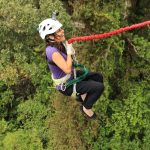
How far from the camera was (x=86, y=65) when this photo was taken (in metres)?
7.75

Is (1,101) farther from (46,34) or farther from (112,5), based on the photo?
(46,34)

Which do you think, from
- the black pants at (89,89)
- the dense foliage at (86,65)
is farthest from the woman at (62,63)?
the dense foliage at (86,65)

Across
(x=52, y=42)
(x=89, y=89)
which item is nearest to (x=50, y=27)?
(x=52, y=42)

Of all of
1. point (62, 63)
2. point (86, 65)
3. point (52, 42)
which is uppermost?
point (52, 42)

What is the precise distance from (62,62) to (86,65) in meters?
3.14

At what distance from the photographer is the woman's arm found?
182 inches

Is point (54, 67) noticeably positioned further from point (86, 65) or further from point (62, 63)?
point (86, 65)

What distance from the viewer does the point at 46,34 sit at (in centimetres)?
468

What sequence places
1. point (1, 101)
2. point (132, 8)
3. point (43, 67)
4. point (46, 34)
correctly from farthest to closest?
point (1, 101), point (43, 67), point (132, 8), point (46, 34)

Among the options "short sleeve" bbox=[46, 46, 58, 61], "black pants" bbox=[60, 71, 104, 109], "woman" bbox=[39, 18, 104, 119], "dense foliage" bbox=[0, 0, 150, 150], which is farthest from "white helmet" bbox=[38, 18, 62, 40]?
"dense foliage" bbox=[0, 0, 150, 150]

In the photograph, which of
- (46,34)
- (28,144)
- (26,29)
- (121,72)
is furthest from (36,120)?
(46,34)

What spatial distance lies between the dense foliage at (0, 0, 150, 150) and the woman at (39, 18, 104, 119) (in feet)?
7.26

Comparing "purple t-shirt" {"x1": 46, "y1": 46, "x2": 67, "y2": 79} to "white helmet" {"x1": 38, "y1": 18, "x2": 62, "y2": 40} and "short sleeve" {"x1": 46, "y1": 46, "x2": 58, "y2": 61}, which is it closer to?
"short sleeve" {"x1": 46, "y1": 46, "x2": 58, "y2": 61}

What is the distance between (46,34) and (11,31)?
9.43 ft
